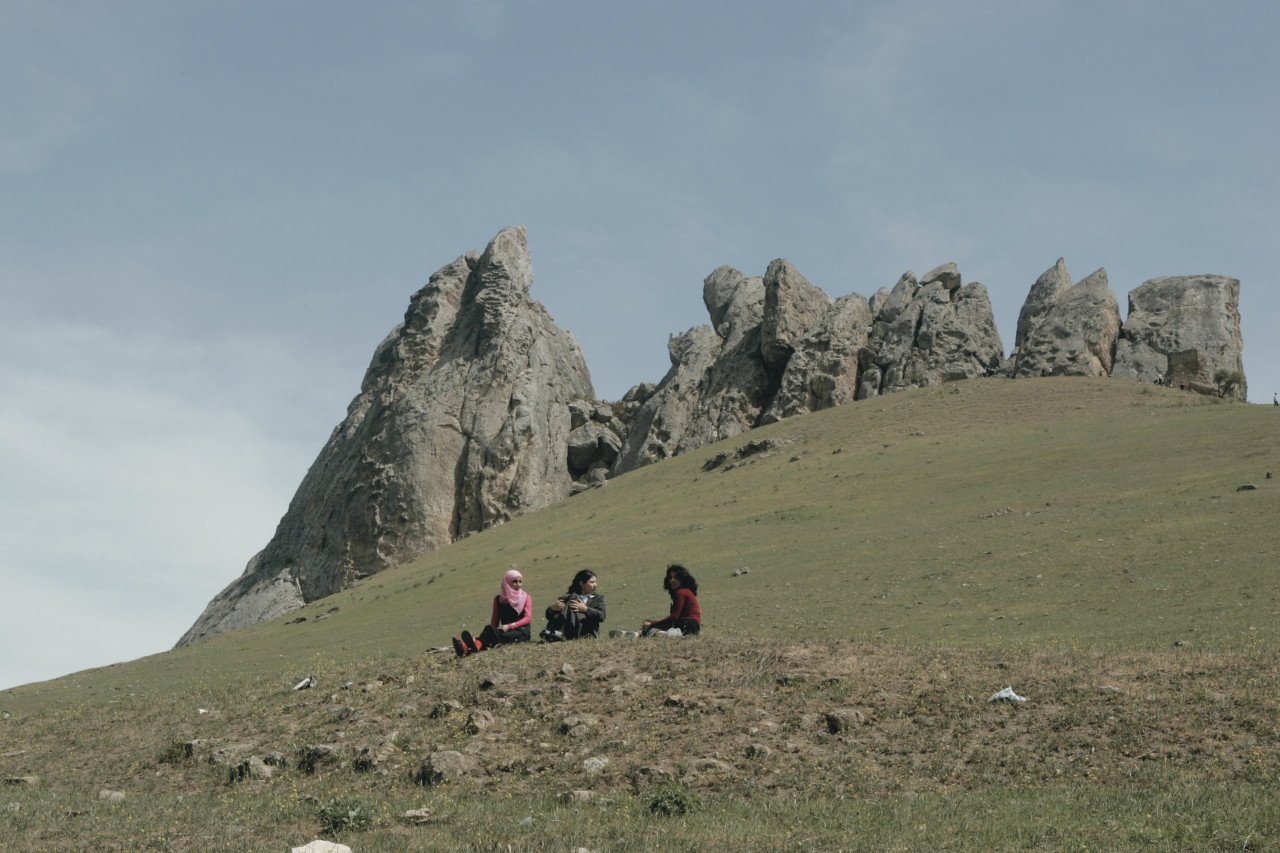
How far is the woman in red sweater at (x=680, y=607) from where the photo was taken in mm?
25672

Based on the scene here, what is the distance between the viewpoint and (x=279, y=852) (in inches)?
550

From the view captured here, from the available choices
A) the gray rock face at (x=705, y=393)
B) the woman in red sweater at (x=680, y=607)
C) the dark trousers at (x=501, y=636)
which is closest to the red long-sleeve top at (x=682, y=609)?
the woman in red sweater at (x=680, y=607)

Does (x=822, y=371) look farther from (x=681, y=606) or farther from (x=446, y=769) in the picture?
(x=446, y=769)

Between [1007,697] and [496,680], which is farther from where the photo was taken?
[496,680]

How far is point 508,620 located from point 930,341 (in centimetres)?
7651

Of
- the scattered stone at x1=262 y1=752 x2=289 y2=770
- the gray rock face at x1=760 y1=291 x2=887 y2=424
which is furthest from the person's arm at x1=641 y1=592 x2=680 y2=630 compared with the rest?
the gray rock face at x1=760 y1=291 x2=887 y2=424

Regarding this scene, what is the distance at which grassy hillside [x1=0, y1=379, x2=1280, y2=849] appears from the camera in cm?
1485

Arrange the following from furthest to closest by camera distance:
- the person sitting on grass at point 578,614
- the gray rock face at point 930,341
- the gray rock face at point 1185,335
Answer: the gray rock face at point 930,341 → the gray rock face at point 1185,335 → the person sitting on grass at point 578,614

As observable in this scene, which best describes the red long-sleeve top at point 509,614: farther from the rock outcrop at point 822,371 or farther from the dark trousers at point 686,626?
the rock outcrop at point 822,371

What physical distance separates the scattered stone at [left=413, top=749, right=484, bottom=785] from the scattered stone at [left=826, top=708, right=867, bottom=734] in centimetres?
520

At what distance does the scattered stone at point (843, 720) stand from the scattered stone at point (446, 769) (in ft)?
17.1

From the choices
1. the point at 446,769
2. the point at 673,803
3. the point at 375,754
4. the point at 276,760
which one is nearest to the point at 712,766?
the point at 673,803

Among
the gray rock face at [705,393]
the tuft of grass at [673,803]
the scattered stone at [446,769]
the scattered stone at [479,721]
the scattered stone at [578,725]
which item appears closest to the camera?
the tuft of grass at [673,803]

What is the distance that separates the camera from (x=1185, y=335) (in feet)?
296
